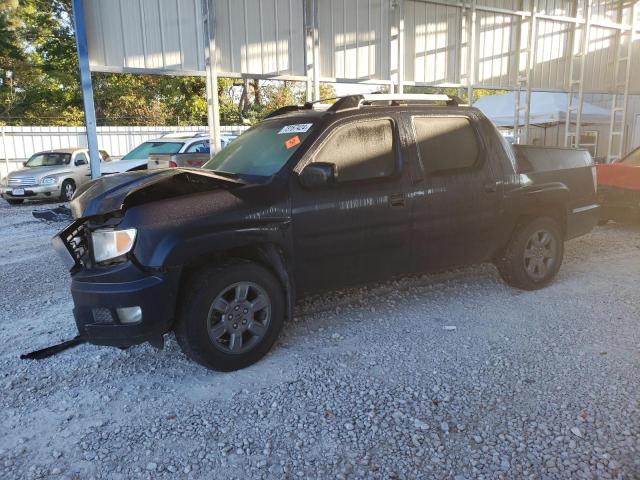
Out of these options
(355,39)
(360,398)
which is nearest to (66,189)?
(355,39)

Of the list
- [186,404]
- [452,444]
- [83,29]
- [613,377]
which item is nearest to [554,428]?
[452,444]

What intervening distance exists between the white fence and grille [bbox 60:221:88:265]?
15389mm

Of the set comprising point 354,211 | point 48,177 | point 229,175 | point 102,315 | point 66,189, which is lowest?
point 66,189

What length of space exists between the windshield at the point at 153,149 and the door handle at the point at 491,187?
9193 millimetres

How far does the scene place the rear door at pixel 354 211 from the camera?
372 centimetres

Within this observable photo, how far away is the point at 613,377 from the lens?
130 inches

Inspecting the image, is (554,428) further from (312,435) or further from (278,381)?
(278,381)

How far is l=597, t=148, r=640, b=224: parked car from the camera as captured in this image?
24.9 ft

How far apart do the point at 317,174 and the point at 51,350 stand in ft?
7.92

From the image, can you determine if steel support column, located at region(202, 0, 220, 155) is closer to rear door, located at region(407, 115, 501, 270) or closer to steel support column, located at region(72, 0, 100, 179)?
steel support column, located at region(72, 0, 100, 179)

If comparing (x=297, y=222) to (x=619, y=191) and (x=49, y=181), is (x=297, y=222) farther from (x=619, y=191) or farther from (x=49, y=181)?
(x=49, y=181)

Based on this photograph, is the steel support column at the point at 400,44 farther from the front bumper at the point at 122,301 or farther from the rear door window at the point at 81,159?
the rear door window at the point at 81,159

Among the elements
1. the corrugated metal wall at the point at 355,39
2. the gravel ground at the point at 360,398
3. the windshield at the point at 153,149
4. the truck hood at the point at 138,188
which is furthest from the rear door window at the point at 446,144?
the windshield at the point at 153,149

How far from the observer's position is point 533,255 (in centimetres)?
503
